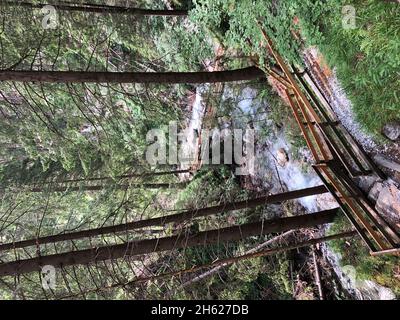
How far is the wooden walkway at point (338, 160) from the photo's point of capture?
4941 mm

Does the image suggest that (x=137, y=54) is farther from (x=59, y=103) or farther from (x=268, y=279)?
(x=268, y=279)

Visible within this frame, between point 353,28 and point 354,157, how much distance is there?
1.64 metres

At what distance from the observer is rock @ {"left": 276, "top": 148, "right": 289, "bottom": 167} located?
782 centimetres

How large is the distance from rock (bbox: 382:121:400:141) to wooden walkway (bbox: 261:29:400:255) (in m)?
0.40

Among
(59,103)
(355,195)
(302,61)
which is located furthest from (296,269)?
(59,103)

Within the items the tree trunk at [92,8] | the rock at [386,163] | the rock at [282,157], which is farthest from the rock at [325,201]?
the tree trunk at [92,8]

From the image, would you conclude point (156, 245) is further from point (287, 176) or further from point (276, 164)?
point (276, 164)

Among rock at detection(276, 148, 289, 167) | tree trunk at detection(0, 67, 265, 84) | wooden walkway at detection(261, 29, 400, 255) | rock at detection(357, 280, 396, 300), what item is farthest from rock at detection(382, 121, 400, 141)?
rock at detection(276, 148, 289, 167)

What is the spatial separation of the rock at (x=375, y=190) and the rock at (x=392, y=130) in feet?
1.96

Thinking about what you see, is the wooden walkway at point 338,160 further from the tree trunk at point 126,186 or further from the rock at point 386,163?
the tree trunk at point 126,186

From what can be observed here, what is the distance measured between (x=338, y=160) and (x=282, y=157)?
93.1 inches

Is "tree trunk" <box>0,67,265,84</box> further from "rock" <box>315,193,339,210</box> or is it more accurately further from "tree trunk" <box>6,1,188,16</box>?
"rock" <box>315,193,339,210</box>

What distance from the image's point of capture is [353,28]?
4.64 metres

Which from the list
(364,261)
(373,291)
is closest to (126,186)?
(364,261)
